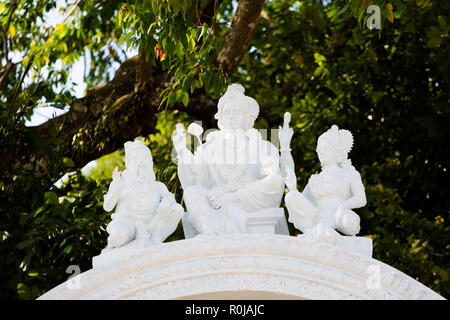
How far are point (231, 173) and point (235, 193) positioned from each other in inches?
6.6

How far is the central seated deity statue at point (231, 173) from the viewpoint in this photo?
5.25m

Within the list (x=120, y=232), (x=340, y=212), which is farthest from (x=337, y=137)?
(x=120, y=232)

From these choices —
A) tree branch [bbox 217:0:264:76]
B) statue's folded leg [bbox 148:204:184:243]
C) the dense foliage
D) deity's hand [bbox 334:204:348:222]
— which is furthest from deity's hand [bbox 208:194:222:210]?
tree branch [bbox 217:0:264:76]

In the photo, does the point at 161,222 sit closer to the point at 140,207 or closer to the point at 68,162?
the point at 140,207

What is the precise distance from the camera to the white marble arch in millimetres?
4801

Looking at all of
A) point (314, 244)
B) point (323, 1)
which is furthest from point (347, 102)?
point (314, 244)

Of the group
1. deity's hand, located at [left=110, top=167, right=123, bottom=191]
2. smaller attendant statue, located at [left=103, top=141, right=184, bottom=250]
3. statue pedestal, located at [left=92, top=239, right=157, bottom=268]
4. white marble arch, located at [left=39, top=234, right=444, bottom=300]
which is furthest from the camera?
deity's hand, located at [left=110, top=167, right=123, bottom=191]

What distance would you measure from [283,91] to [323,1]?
1.60m

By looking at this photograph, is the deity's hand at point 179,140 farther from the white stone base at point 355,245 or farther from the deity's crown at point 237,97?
the white stone base at point 355,245

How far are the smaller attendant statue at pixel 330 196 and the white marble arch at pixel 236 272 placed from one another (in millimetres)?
200

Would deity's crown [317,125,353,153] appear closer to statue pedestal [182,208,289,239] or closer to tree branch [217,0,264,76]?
statue pedestal [182,208,289,239]

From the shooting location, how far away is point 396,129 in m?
9.55
